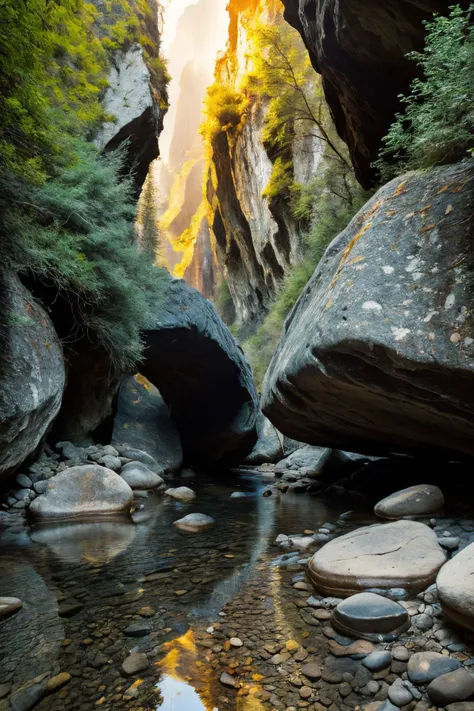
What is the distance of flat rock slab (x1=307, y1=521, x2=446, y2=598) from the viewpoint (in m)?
2.81

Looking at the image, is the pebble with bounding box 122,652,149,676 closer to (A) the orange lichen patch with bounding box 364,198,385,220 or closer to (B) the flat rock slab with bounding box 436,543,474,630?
(B) the flat rock slab with bounding box 436,543,474,630

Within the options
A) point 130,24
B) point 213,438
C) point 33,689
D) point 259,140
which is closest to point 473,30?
point 33,689

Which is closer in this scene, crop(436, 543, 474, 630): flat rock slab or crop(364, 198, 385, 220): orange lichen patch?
crop(436, 543, 474, 630): flat rock slab

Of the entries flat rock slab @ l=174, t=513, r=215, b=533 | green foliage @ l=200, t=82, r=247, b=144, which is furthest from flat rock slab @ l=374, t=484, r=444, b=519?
green foliage @ l=200, t=82, r=247, b=144

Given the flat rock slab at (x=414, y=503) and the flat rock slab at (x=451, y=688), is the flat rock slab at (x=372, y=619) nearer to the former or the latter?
the flat rock slab at (x=451, y=688)

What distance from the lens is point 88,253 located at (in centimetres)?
731

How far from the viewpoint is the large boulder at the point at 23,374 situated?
4.67m

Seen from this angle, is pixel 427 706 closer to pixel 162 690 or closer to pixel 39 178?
pixel 162 690

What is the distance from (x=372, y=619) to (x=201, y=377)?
11.2 metres

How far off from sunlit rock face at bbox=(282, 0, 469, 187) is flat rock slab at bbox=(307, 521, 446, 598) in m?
5.70

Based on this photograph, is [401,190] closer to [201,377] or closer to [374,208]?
[374,208]

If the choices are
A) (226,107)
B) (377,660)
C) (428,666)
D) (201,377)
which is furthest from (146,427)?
(226,107)

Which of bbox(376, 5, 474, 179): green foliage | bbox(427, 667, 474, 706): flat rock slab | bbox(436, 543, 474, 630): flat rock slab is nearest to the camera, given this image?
bbox(427, 667, 474, 706): flat rock slab

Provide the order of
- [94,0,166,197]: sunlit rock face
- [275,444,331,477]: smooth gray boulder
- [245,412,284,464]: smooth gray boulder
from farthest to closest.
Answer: [245,412,284,464]: smooth gray boulder → [94,0,166,197]: sunlit rock face → [275,444,331,477]: smooth gray boulder
